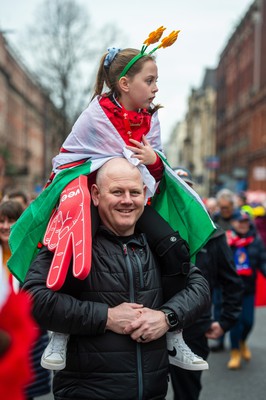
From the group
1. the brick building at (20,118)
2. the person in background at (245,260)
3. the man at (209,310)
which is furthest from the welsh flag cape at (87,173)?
the brick building at (20,118)

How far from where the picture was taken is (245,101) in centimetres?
5572

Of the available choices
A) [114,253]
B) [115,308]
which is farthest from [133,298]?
[114,253]

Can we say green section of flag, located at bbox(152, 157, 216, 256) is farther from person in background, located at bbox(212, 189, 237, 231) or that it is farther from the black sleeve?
person in background, located at bbox(212, 189, 237, 231)

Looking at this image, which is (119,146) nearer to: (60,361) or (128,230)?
(128,230)

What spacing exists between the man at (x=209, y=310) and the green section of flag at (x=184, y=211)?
4.95 ft

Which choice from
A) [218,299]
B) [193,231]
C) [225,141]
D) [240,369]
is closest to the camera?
[193,231]

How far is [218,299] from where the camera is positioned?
28.2 ft

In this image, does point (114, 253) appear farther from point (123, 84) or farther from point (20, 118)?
point (20, 118)

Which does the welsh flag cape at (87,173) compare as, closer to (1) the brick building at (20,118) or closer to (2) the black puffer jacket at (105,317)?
(2) the black puffer jacket at (105,317)

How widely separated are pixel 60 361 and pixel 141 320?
39 centimetres

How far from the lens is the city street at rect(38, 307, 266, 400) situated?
6.71 metres

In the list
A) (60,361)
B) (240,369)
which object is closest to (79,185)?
(60,361)

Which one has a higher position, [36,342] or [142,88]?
[142,88]

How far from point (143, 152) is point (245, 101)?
54.1 metres
